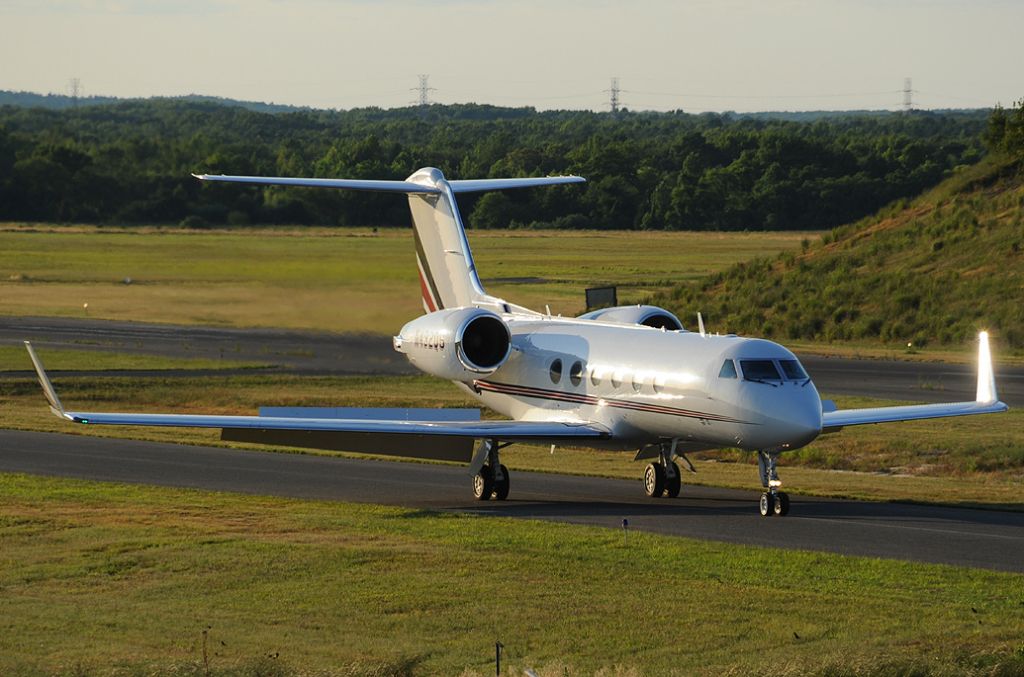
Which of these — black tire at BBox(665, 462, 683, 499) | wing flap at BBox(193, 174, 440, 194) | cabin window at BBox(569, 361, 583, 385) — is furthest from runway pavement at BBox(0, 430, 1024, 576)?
wing flap at BBox(193, 174, 440, 194)

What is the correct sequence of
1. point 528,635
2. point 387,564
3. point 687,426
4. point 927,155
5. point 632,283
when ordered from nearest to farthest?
point 528,635, point 387,564, point 687,426, point 632,283, point 927,155

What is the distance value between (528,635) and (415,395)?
29322 mm

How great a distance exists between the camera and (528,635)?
16328mm

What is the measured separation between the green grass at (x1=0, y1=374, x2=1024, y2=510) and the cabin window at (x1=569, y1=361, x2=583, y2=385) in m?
4.13

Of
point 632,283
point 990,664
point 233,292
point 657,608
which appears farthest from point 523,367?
→ point 632,283

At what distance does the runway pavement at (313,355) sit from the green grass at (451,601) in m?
23.4

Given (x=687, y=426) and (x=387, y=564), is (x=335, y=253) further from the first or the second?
(x=387, y=564)

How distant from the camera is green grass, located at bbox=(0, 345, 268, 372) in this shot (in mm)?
51031

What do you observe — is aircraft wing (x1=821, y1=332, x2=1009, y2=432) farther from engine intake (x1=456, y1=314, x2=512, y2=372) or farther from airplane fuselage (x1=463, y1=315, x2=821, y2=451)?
engine intake (x1=456, y1=314, x2=512, y2=372)

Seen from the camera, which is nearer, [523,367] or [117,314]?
[523,367]

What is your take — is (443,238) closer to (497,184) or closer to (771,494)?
(497,184)

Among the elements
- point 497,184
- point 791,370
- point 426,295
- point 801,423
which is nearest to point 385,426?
point 791,370

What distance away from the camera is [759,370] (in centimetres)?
2483

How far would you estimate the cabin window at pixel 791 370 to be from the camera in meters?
24.9
